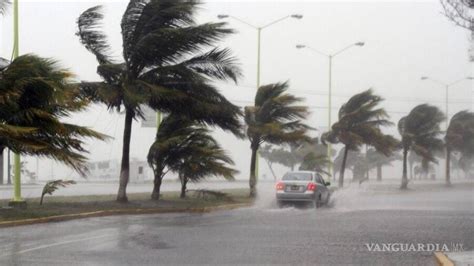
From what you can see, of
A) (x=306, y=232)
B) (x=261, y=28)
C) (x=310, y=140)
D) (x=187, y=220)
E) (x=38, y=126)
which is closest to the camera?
(x=306, y=232)

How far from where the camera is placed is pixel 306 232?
53.0 feet

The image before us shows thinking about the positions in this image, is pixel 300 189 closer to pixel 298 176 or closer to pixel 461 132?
pixel 298 176

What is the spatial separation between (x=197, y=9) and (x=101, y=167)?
176 feet

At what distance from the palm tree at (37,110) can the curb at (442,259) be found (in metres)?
9.37

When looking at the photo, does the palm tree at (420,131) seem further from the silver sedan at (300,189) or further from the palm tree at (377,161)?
the palm tree at (377,161)

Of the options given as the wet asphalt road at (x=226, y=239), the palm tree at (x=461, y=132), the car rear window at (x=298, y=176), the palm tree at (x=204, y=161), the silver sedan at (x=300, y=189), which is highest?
the palm tree at (x=461, y=132)

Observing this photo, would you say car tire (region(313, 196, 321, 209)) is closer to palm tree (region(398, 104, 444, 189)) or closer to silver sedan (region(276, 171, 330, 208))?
silver sedan (region(276, 171, 330, 208))

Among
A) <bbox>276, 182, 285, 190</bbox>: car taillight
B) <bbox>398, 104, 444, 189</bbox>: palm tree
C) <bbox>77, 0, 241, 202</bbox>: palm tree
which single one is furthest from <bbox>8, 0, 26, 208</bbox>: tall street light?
<bbox>398, 104, 444, 189</bbox>: palm tree

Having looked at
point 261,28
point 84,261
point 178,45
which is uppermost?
point 261,28

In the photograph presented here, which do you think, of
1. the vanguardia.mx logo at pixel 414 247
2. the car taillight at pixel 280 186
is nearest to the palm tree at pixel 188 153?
the car taillight at pixel 280 186

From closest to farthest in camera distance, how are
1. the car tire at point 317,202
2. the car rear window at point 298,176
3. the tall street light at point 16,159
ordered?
the tall street light at point 16,159 → the car tire at point 317,202 → the car rear window at point 298,176

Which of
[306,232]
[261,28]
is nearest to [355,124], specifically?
[261,28]

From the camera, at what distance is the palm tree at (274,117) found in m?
34.2

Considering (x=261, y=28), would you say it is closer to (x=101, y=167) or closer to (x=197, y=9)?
(x=197, y=9)
